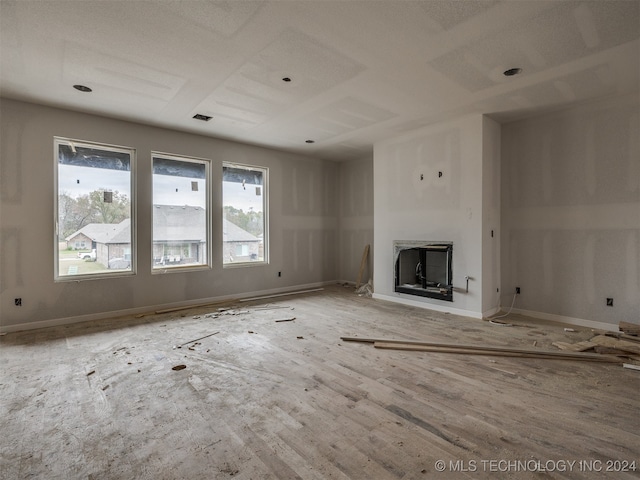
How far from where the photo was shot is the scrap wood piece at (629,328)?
3.67 metres

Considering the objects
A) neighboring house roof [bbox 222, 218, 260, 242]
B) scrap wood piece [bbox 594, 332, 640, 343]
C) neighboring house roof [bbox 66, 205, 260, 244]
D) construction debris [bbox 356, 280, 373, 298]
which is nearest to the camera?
scrap wood piece [bbox 594, 332, 640, 343]

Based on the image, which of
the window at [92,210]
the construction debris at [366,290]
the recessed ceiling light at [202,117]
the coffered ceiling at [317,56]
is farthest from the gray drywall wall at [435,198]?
the window at [92,210]

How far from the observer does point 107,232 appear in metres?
4.78

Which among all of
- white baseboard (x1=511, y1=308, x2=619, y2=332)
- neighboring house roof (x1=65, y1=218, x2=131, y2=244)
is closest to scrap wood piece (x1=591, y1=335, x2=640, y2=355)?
white baseboard (x1=511, y1=308, x2=619, y2=332)

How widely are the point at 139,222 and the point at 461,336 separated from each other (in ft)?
16.2

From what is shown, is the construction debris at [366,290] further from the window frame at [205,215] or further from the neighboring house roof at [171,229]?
the window frame at [205,215]

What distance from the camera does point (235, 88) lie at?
372 cm

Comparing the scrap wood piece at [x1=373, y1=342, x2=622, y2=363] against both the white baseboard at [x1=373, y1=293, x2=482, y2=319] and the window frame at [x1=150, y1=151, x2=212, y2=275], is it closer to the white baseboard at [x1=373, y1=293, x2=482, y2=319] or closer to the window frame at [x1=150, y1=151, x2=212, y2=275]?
the white baseboard at [x1=373, y1=293, x2=482, y2=319]

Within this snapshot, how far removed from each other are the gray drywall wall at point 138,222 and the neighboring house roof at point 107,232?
0.19 meters

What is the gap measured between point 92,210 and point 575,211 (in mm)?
6876

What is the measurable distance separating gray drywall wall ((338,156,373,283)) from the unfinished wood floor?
12.2 ft

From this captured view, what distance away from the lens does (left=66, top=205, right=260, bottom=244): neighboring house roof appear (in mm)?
4719

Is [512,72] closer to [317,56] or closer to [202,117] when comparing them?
[317,56]

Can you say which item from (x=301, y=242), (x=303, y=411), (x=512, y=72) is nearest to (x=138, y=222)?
(x=301, y=242)
